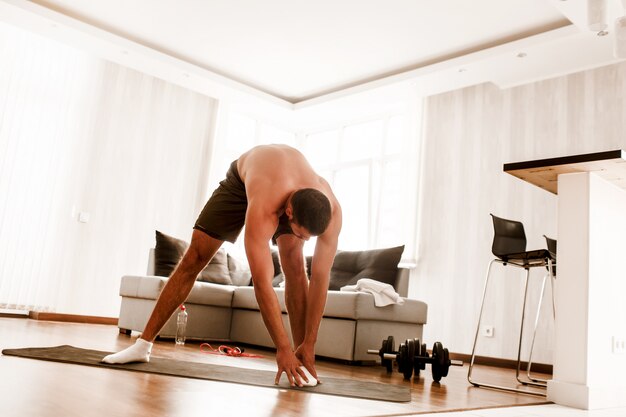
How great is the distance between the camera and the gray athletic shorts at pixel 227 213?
2666 millimetres

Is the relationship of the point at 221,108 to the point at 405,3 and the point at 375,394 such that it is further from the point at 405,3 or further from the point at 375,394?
the point at 375,394

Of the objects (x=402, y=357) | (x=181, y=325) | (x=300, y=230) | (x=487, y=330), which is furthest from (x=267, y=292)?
(x=487, y=330)

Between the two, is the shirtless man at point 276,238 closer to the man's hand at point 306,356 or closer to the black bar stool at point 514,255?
the man's hand at point 306,356

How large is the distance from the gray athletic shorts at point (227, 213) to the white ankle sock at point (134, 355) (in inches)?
23.1

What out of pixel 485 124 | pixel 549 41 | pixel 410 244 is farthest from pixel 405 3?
pixel 410 244

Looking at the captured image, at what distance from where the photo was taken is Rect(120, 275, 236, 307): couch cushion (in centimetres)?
475

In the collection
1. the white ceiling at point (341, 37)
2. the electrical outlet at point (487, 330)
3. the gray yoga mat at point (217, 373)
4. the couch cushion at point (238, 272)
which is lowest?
the gray yoga mat at point (217, 373)

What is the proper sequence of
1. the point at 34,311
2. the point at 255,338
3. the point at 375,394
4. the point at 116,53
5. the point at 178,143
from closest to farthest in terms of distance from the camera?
the point at 375,394, the point at 255,338, the point at 34,311, the point at 116,53, the point at 178,143

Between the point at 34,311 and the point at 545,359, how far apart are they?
4.93 meters

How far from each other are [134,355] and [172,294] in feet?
1.03

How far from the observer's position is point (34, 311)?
224 inches

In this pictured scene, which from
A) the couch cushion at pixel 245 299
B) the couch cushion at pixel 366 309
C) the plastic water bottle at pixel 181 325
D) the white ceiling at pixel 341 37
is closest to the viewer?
the couch cushion at pixel 366 309

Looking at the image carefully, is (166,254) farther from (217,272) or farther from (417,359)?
(417,359)

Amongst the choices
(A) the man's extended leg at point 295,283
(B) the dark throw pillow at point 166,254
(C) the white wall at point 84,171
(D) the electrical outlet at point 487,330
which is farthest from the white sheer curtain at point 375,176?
(A) the man's extended leg at point 295,283
